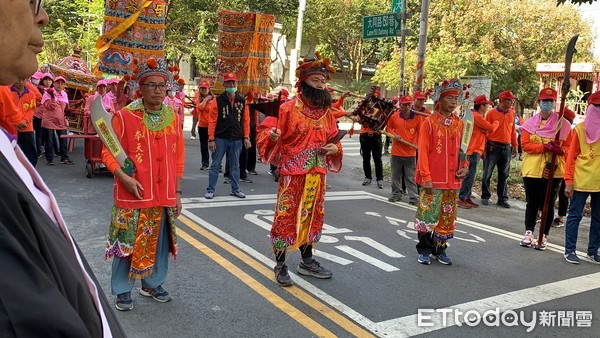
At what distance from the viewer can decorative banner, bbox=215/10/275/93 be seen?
1120cm

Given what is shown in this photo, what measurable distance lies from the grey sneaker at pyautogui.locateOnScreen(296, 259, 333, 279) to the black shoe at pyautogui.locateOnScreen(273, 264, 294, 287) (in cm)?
26

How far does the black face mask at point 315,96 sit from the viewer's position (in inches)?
184

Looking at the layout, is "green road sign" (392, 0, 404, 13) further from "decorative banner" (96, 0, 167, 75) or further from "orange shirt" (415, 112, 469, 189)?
"orange shirt" (415, 112, 469, 189)

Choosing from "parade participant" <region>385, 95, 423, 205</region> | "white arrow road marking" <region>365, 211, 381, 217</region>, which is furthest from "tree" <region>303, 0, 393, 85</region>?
"white arrow road marking" <region>365, 211, 381, 217</region>

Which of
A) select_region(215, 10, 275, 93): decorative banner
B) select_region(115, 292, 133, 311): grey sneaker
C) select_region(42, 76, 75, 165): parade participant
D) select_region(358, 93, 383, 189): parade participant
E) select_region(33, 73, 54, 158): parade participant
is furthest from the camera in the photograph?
select_region(215, 10, 275, 93): decorative banner

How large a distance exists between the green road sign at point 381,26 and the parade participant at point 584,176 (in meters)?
5.52

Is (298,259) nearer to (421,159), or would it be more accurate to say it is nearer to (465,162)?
(421,159)

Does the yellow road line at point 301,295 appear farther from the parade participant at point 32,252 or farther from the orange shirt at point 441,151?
the parade participant at point 32,252

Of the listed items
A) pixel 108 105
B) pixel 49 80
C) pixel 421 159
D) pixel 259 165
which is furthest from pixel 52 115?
pixel 421 159

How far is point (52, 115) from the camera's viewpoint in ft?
35.0

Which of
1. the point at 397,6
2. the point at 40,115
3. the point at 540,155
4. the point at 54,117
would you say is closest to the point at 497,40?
the point at 397,6

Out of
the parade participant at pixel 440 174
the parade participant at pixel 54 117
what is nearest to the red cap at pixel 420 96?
the parade participant at pixel 440 174

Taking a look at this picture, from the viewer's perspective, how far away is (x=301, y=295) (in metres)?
4.46

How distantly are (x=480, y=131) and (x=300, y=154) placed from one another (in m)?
5.57
